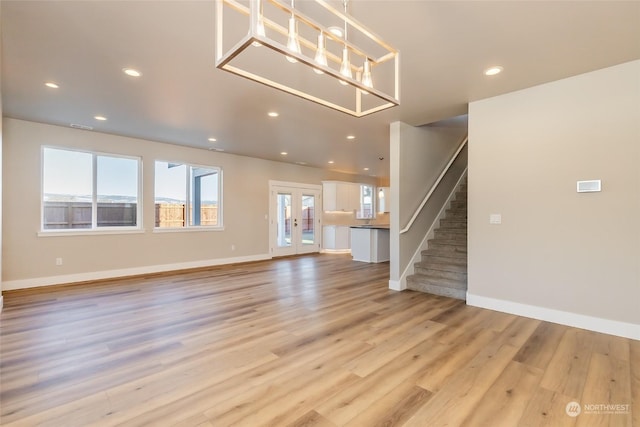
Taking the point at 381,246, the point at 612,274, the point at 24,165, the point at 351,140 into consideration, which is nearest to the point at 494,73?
the point at 612,274

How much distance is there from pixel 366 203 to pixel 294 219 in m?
3.32

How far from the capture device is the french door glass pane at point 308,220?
30.6ft

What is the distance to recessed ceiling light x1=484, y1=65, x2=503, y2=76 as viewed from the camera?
3055mm

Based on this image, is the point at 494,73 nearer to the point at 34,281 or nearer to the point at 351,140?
the point at 351,140

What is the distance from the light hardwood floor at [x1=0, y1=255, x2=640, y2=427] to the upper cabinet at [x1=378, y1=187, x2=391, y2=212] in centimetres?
703

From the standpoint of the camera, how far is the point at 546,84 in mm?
3436

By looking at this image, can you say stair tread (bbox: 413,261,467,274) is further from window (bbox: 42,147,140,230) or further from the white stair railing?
window (bbox: 42,147,140,230)

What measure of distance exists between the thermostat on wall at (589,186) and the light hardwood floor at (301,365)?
4.85 ft

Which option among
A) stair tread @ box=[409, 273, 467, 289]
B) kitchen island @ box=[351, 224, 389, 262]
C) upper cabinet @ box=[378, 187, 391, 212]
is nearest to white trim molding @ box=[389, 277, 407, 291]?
stair tread @ box=[409, 273, 467, 289]

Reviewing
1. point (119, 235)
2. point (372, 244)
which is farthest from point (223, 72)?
point (372, 244)

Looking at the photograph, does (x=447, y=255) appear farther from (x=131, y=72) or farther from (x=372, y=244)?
(x=131, y=72)

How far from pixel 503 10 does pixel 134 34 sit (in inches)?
113

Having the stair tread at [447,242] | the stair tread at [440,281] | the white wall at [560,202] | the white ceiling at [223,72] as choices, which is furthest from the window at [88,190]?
the white wall at [560,202]

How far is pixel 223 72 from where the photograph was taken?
3.19 metres
